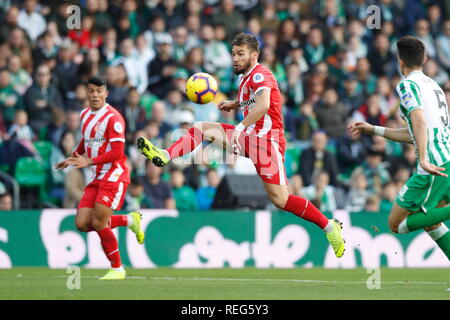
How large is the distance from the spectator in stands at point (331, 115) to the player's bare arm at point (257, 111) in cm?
804

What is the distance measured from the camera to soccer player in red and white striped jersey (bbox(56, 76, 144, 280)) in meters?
11.5

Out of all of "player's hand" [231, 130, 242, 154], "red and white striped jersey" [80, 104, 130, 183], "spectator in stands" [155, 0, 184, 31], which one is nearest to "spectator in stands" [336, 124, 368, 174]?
"spectator in stands" [155, 0, 184, 31]

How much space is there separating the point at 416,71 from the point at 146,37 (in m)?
10.4

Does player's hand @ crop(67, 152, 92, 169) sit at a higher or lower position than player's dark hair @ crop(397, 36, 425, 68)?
lower

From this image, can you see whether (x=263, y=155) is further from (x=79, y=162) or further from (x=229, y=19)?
(x=229, y=19)

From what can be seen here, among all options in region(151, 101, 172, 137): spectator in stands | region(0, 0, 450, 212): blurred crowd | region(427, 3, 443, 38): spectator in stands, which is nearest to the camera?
region(0, 0, 450, 212): blurred crowd

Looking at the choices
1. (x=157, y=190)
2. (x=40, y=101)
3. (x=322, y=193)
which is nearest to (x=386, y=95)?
(x=322, y=193)

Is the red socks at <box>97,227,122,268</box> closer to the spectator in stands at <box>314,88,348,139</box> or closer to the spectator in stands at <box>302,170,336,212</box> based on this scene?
the spectator in stands at <box>302,170,336,212</box>

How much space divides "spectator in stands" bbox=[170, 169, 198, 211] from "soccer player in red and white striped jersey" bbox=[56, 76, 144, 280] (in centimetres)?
427

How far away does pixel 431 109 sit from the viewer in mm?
9055

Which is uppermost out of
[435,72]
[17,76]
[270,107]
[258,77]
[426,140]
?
[435,72]

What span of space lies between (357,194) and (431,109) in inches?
319

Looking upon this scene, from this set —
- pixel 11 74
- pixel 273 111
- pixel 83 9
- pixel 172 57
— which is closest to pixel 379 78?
pixel 172 57

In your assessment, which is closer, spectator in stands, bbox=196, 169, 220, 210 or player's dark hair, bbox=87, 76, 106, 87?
player's dark hair, bbox=87, 76, 106, 87
